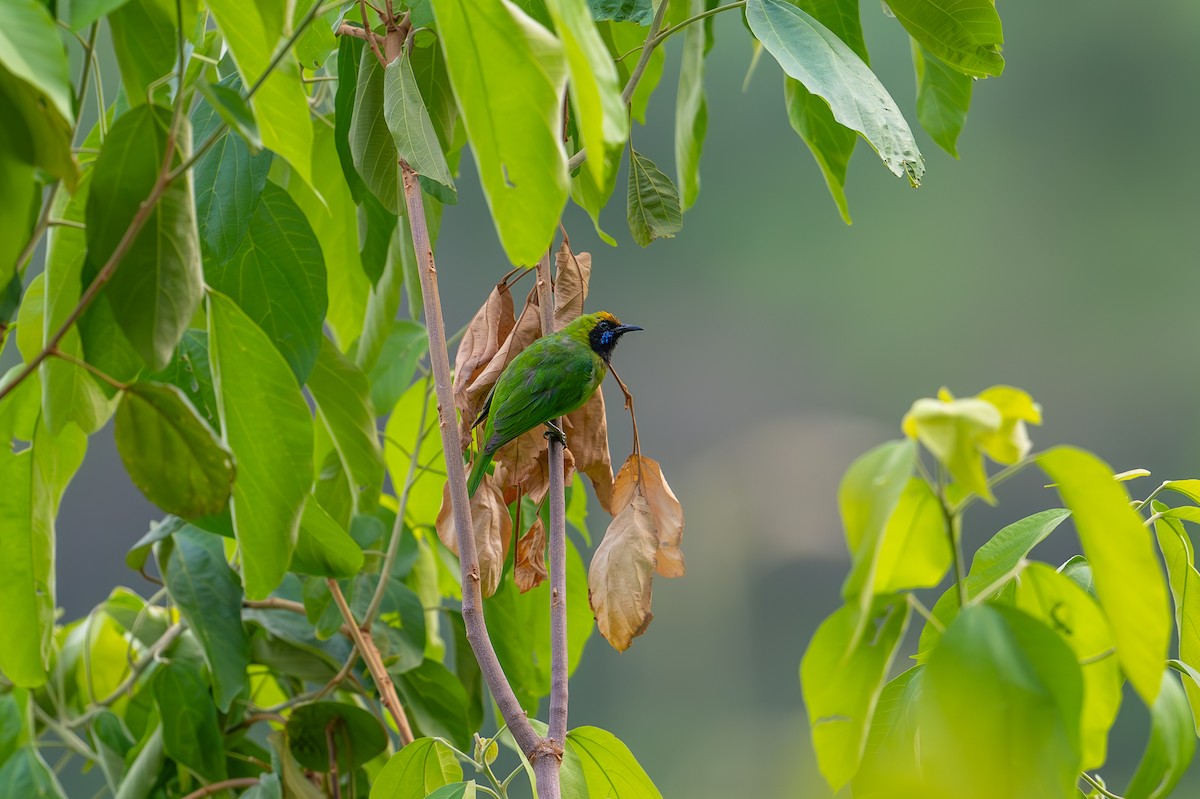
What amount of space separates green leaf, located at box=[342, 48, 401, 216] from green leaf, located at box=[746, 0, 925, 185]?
0.80 feet

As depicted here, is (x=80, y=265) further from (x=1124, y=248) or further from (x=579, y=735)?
(x=1124, y=248)

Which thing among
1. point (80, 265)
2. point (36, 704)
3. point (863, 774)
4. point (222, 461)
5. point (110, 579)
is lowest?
point (110, 579)

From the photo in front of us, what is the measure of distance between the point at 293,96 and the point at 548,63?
0.28 meters

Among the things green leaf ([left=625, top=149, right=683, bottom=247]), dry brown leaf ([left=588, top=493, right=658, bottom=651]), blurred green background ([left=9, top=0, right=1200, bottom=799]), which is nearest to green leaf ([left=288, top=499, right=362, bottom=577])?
dry brown leaf ([left=588, top=493, right=658, bottom=651])

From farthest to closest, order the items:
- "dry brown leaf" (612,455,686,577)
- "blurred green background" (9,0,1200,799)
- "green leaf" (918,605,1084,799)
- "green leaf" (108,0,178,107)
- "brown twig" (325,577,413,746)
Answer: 1. "blurred green background" (9,0,1200,799)
2. "brown twig" (325,577,413,746)
3. "dry brown leaf" (612,455,686,577)
4. "green leaf" (108,0,178,107)
5. "green leaf" (918,605,1084,799)

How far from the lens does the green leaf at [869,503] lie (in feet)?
1.04

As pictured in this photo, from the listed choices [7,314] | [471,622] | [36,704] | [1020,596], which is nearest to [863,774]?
[1020,596]

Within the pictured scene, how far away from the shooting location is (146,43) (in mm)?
549

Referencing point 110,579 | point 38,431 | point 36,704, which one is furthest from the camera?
point 110,579

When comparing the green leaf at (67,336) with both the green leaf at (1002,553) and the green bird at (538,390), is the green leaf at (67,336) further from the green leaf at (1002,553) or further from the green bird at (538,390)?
the green leaf at (1002,553)

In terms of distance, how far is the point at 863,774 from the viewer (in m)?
0.42

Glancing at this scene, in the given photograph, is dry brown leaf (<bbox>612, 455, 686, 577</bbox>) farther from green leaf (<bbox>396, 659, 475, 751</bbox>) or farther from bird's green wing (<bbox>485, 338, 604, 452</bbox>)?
green leaf (<bbox>396, 659, 475, 751</bbox>)

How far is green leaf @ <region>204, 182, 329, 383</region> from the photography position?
2.36ft

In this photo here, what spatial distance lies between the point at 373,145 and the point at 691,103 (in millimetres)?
264
